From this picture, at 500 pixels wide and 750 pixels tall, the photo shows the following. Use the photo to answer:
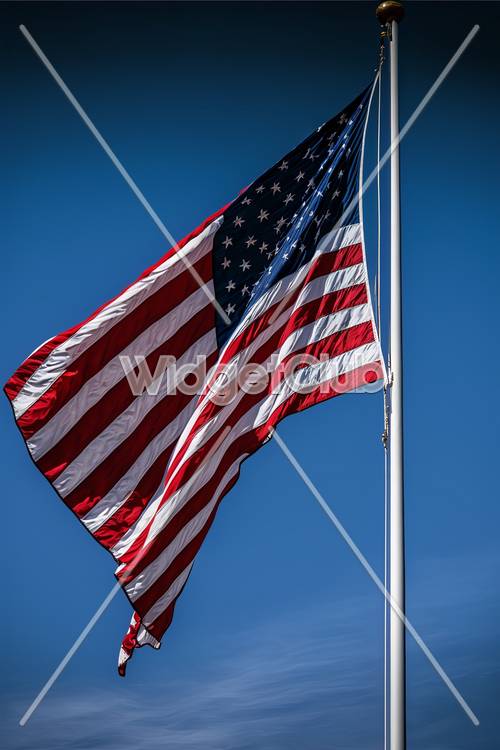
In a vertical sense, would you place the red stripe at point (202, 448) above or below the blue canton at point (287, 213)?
below

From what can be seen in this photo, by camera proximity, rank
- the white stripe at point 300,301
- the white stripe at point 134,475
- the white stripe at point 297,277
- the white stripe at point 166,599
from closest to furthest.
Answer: the white stripe at point 166,599 < the white stripe at point 134,475 < the white stripe at point 300,301 < the white stripe at point 297,277

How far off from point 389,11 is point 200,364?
5.43m

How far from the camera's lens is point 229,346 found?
16.4m

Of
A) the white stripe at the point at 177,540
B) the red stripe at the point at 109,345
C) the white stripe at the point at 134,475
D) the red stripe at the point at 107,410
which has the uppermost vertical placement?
the red stripe at the point at 109,345

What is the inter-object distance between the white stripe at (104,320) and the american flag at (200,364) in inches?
0.7

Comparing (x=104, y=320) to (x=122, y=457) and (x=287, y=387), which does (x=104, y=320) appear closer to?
(x=122, y=457)

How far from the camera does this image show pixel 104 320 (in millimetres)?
16281

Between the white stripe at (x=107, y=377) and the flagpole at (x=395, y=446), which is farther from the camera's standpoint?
the white stripe at (x=107, y=377)

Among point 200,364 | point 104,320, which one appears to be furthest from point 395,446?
point 104,320

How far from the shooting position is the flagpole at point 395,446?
539 inches

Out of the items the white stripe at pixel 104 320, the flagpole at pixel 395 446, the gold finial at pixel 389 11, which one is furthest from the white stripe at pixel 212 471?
the gold finial at pixel 389 11

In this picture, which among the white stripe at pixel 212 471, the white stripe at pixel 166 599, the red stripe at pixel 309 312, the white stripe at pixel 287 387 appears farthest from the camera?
the red stripe at pixel 309 312

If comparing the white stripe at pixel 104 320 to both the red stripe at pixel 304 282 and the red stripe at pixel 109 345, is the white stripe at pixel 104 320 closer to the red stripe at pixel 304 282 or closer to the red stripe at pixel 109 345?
the red stripe at pixel 109 345

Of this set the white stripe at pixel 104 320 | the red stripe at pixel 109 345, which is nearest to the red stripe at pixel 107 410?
the red stripe at pixel 109 345
